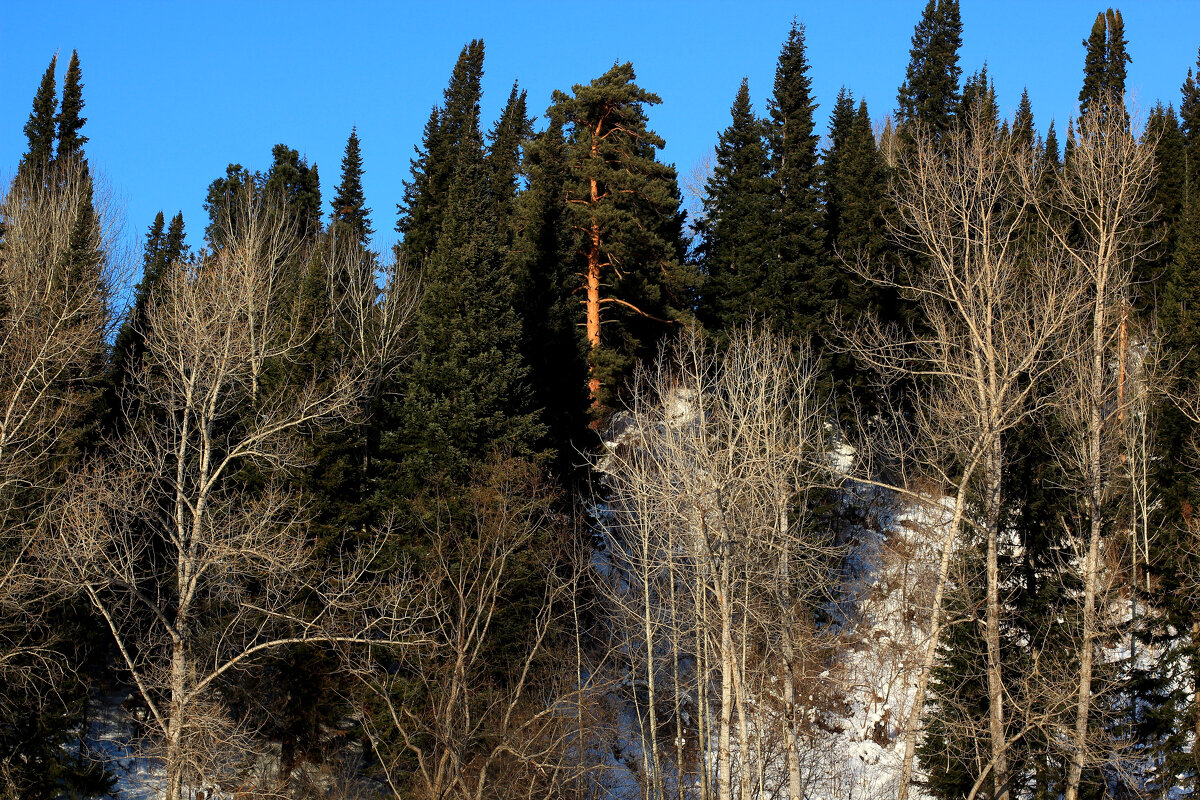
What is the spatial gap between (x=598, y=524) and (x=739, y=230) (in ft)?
50.7

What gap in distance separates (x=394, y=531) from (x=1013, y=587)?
14.5m

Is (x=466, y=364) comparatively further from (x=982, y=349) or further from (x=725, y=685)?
(x=982, y=349)

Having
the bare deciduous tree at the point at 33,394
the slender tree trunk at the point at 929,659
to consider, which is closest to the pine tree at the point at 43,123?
the bare deciduous tree at the point at 33,394

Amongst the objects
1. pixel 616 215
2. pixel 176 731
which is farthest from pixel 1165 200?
pixel 176 731

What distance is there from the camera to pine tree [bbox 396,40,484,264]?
142 ft

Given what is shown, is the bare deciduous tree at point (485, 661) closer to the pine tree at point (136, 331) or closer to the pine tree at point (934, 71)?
Result: the pine tree at point (136, 331)

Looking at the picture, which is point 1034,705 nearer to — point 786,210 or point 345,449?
point 345,449

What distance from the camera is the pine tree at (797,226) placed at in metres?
32.3

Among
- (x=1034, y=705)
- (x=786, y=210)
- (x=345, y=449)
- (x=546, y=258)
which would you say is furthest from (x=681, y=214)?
(x=1034, y=705)

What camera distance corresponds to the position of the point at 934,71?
5084 cm

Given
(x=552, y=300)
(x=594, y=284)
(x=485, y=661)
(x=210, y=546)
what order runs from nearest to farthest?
(x=210, y=546) → (x=485, y=661) → (x=552, y=300) → (x=594, y=284)

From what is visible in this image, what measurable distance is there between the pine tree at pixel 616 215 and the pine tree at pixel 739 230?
73.2 inches

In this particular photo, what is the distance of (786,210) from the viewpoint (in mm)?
34500

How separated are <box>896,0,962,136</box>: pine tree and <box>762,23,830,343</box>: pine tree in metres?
11.0
